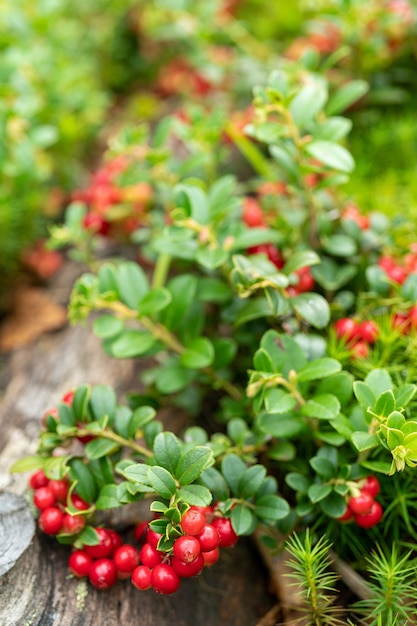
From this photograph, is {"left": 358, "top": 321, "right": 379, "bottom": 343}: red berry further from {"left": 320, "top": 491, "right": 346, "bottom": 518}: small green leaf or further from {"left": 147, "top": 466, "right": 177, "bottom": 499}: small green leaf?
{"left": 147, "top": 466, "right": 177, "bottom": 499}: small green leaf

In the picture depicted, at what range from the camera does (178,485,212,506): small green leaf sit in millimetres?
1571

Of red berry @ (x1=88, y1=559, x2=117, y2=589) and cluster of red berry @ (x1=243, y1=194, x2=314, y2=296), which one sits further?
cluster of red berry @ (x1=243, y1=194, x2=314, y2=296)

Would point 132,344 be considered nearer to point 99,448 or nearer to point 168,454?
point 99,448

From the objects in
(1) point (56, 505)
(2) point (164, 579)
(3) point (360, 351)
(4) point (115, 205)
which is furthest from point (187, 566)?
(4) point (115, 205)

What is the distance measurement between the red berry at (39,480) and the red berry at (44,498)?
1.1 inches

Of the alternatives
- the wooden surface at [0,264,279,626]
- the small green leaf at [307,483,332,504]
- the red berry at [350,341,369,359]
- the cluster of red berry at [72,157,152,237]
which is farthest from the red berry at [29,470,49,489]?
the cluster of red berry at [72,157,152,237]

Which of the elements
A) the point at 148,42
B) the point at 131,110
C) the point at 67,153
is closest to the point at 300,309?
the point at 67,153

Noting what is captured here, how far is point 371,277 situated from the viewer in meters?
2.18

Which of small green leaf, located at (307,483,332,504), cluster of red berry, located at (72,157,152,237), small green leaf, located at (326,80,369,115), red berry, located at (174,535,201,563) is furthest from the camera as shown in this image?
cluster of red berry, located at (72,157,152,237)

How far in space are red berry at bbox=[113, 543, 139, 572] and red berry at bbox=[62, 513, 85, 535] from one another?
0.13 meters

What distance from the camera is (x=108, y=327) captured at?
2111 mm

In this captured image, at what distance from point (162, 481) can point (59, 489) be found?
42cm

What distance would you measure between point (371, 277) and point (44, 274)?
5.22 ft

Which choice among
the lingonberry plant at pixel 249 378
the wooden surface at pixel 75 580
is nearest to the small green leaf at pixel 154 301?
the lingonberry plant at pixel 249 378
